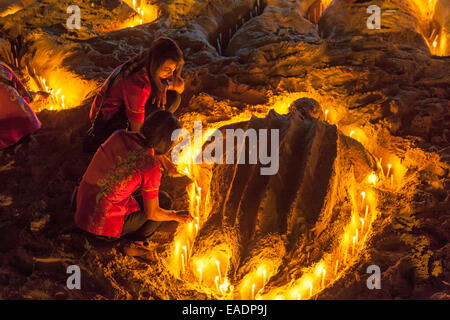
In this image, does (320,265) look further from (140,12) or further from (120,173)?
(140,12)

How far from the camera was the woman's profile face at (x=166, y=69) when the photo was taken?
3021 millimetres

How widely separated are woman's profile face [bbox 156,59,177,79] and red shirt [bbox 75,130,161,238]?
796 millimetres

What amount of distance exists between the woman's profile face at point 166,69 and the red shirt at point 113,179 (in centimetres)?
80

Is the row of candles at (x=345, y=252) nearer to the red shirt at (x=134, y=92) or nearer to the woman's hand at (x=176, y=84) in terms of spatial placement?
the red shirt at (x=134, y=92)

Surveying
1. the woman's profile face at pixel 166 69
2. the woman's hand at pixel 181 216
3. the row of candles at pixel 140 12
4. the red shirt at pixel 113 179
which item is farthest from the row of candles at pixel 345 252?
the row of candles at pixel 140 12

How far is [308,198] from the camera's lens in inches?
112

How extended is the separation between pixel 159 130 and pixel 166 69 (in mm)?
855

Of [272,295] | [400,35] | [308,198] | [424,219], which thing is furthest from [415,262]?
[400,35]

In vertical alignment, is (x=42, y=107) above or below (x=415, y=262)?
above

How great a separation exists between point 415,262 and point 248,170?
1.39m

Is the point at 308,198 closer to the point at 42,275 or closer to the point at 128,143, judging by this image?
the point at 128,143

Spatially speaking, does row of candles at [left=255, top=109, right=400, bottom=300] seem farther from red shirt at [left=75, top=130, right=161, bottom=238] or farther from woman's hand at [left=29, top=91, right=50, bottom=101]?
woman's hand at [left=29, top=91, right=50, bottom=101]

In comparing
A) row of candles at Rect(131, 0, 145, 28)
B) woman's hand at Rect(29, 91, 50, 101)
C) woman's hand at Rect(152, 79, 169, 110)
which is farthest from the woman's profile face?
row of candles at Rect(131, 0, 145, 28)

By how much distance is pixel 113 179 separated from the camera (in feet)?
8.00
